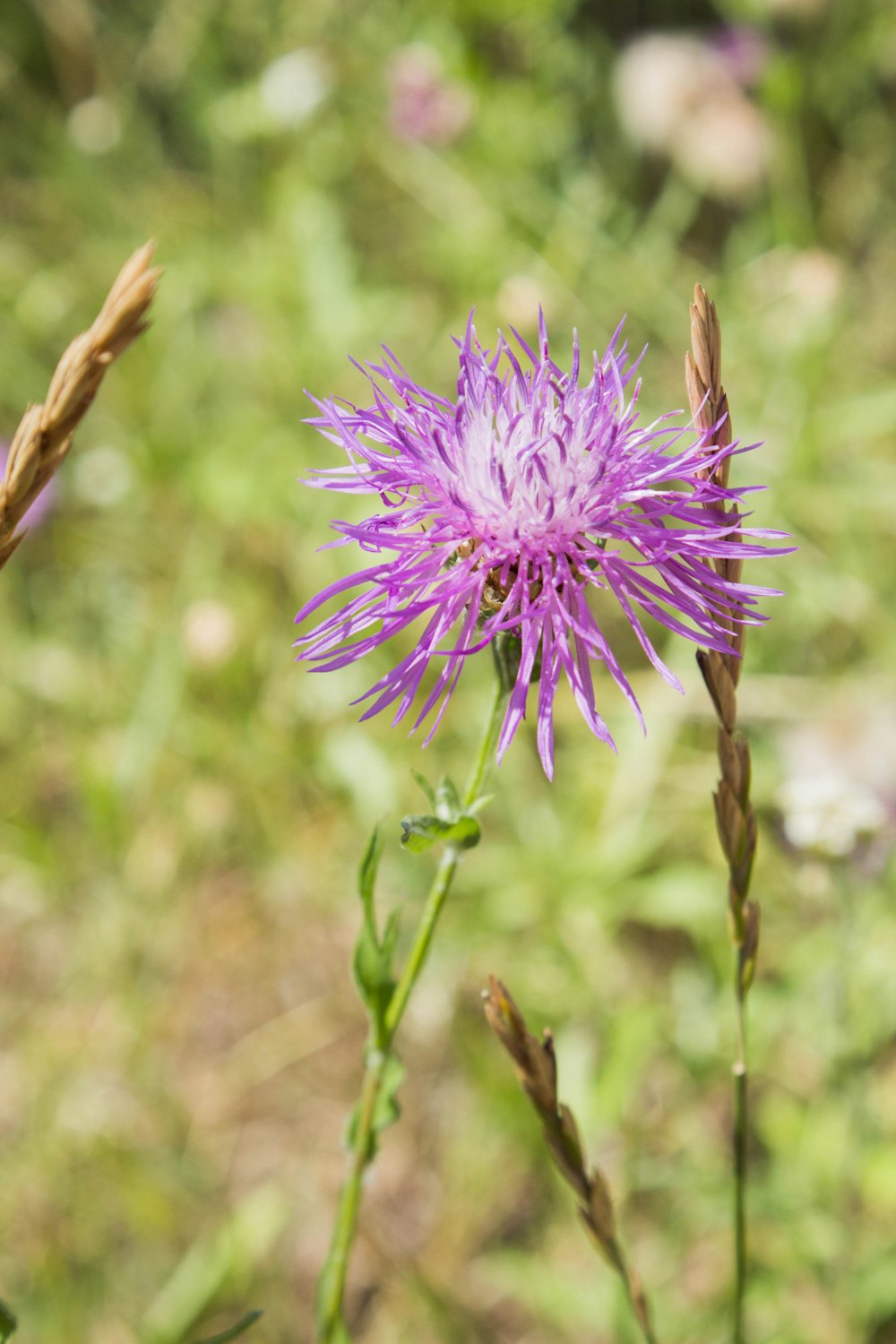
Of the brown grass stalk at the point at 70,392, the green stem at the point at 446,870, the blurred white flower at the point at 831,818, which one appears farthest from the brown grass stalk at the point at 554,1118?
the blurred white flower at the point at 831,818

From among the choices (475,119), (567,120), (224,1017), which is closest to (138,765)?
(224,1017)

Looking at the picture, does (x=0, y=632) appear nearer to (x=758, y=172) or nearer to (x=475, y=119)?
(x=475, y=119)

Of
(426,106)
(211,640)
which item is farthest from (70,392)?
(426,106)

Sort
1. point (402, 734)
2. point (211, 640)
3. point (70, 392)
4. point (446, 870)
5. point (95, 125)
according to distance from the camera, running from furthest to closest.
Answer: point (95, 125) → point (402, 734) → point (211, 640) → point (446, 870) → point (70, 392)

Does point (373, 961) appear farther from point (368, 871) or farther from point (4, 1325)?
point (4, 1325)

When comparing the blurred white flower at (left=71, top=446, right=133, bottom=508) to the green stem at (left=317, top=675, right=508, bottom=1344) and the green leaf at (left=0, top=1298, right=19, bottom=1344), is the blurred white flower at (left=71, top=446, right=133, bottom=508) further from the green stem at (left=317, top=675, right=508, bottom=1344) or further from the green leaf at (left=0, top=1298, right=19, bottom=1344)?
the green leaf at (left=0, top=1298, right=19, bottom=1344)
